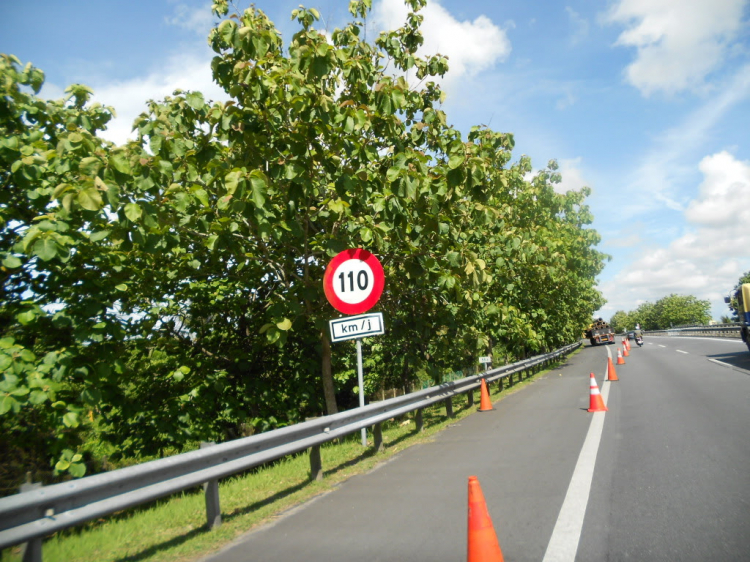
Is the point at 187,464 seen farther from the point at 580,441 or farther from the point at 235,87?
the point at 580,441

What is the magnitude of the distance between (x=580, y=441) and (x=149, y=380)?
7.28 metres

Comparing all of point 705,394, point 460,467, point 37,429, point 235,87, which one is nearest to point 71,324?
point 37,429

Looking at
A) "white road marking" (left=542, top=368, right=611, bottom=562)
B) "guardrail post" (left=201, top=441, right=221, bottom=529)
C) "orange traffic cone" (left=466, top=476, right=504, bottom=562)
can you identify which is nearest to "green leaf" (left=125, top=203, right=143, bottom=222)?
"guardrail post" (left=201, top=441, right=221, bottom=529)

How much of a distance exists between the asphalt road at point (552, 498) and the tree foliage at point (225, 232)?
2.55 m

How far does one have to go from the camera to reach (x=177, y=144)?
7059 millimetres

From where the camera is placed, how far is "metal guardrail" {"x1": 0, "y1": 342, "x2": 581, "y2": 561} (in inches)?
146

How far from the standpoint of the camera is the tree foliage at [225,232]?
6566 mm

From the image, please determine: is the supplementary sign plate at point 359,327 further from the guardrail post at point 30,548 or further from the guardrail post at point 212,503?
the guardrail post at point 30,548

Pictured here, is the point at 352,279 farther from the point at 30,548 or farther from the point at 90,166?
the point at 30,548

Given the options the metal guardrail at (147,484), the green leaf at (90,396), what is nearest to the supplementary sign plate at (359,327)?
the metal guardrail at (147,484)

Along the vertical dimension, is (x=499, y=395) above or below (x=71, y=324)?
below

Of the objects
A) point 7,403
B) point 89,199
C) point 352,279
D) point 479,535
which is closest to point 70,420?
point 7,403

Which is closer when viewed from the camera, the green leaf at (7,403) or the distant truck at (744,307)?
the green leaf at (7,403)

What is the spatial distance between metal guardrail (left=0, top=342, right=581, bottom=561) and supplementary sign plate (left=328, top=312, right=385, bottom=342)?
3.36 ft
